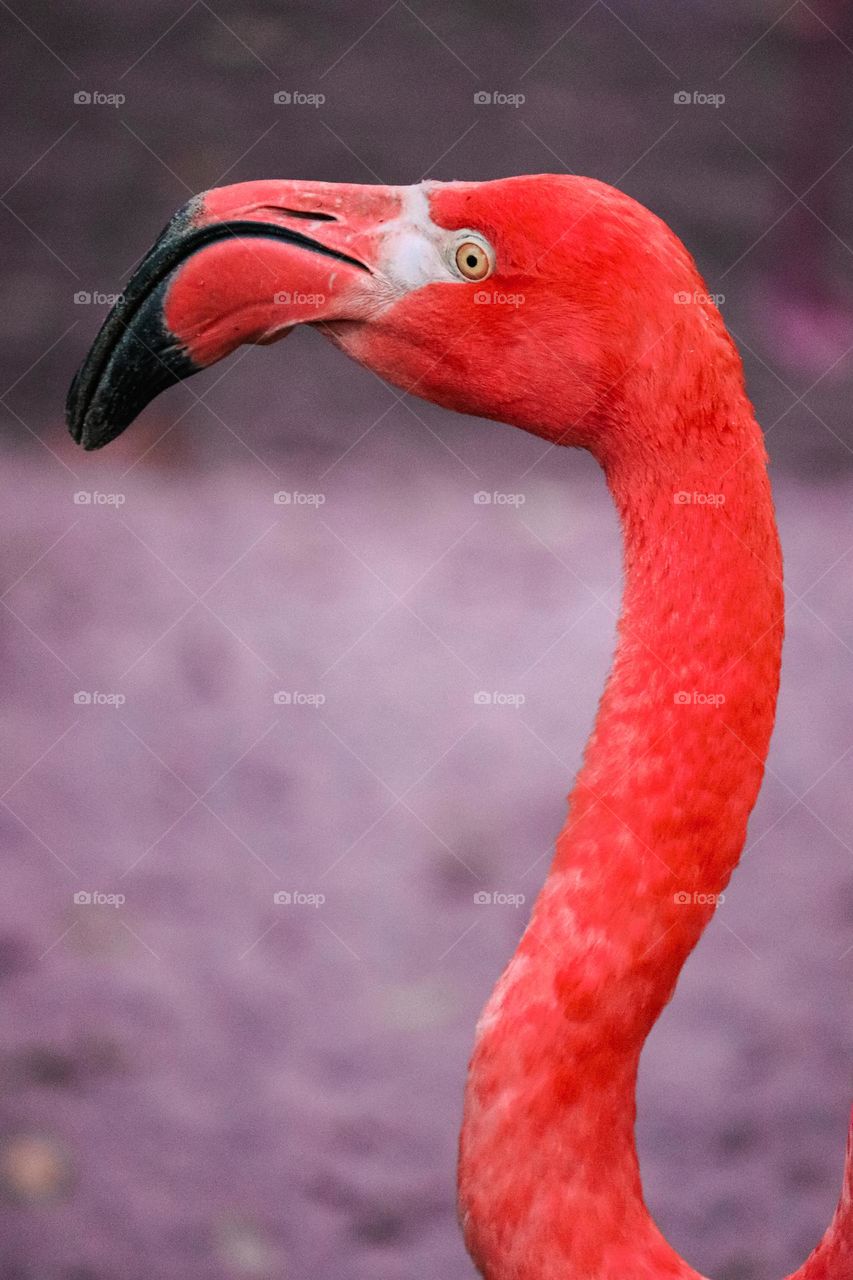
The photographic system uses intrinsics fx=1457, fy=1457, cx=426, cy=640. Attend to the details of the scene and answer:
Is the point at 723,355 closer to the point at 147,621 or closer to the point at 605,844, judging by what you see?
the point at 605,844

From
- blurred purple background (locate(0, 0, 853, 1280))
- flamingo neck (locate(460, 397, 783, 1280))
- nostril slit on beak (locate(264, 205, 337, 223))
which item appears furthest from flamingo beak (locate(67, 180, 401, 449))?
blurred purple background (locate(0, 0, 853, 1280))

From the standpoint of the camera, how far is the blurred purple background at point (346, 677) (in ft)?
7.79

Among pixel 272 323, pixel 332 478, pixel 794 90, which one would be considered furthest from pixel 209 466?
pixel 272 323

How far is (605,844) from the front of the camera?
50.9 inches

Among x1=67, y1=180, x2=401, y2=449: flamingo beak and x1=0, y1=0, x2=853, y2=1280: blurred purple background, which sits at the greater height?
x1=67, y1=180, x2=401, y2=449: flamingo beak

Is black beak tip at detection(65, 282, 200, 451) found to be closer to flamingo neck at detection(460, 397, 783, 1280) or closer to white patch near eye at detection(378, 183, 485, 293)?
white patch near eye at detection(378, 183, 485, 293)

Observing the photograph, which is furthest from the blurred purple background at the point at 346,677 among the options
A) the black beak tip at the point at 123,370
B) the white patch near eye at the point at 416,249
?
the white patch near eye at the point at 416,249

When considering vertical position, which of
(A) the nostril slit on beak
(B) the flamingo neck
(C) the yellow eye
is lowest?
(B) the flamingo neck

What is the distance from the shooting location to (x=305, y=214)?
1354 millimetres

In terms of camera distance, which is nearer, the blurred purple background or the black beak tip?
the black beak tip

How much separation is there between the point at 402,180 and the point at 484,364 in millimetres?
2681

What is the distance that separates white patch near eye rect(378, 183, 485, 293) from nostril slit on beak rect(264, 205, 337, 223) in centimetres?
6

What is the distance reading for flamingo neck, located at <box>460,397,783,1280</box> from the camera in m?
1.27

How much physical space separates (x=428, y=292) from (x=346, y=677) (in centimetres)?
212
